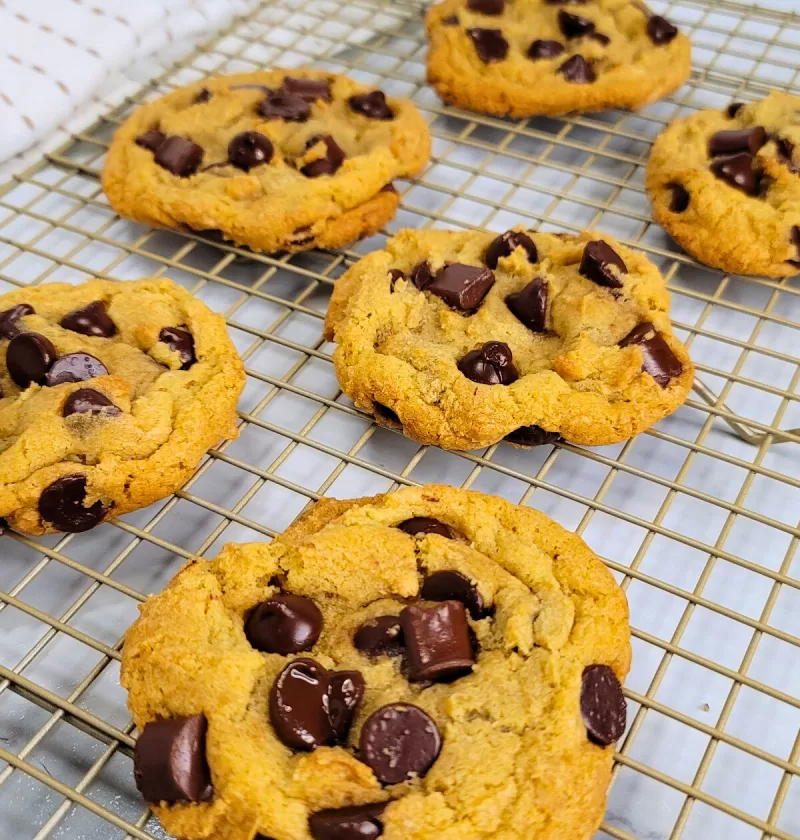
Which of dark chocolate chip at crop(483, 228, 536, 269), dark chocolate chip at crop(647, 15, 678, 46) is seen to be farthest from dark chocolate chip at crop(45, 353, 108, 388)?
dark chocolate chip at crop(647, 15, 678, 46)

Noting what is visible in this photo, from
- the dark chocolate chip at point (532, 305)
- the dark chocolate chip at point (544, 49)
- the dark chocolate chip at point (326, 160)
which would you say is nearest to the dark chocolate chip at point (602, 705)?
the dark chocolate chip at point (532, 305)

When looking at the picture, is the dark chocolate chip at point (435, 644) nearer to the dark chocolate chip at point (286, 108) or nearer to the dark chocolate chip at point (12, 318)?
the dark chocolate chip at point (12, 318)

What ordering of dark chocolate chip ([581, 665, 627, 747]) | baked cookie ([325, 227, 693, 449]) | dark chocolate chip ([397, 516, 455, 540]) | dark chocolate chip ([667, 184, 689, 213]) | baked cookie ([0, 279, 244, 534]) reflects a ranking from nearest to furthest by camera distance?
dark chocolate chip ([581, 665, 627, 747]) → dark chocolate chip ([397, 516, 455, 540]) → baked cookie ([0, 279, 244, 534]) → baked cookie ([325, 227, 693, 449]) → dark chocolate chip ([667, 184, 689, 213])

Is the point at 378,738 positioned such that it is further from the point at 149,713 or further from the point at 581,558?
the point at 581,558

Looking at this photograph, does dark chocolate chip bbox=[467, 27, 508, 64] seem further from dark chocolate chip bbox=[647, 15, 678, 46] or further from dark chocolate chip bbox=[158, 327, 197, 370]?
dark chocolate chip bbox=[158, 327, 197, 370]

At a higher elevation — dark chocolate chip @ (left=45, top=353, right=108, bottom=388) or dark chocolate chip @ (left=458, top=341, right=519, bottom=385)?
dark chocolate chip @ (left=45, top=353, right=108, bottom=388)

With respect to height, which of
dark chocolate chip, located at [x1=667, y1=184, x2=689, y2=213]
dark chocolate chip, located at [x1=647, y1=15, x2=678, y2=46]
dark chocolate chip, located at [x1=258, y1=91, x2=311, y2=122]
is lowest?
dark chocolate chip, located at [x1=667, y1=184, x2=689, y2=213]

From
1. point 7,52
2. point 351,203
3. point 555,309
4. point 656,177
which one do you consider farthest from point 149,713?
point 7,52

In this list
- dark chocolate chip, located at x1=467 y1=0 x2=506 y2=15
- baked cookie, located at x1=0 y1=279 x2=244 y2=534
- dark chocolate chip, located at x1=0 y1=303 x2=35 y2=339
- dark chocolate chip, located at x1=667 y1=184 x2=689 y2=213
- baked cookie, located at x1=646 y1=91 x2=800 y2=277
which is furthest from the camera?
dark chocolate chip, located at x1=467 y1=0 x2=506 y2=15
